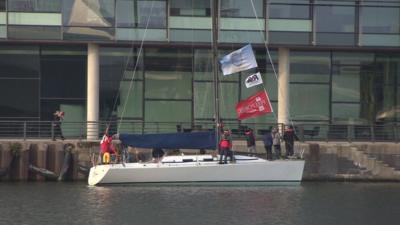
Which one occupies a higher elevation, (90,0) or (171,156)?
(90,0)

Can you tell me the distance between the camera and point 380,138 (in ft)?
127

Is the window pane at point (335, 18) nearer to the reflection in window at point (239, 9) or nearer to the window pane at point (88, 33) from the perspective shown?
the reflection in window at point (239, 9)

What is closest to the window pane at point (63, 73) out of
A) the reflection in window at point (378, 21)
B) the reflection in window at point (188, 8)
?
the reflection in window at point (188, 8)

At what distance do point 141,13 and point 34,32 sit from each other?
212 inches

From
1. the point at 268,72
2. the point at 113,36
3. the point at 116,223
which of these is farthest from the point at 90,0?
the point at 116,223

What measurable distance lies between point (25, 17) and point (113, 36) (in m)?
4.41

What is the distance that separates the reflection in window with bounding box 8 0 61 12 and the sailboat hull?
1003 centimetres

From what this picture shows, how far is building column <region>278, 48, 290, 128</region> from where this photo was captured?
129 feet

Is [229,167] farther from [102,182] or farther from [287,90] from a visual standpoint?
[287,90]

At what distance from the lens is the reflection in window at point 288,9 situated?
38.5 metres

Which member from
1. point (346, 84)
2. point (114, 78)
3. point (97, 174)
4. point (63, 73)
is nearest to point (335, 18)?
point (346, 84)

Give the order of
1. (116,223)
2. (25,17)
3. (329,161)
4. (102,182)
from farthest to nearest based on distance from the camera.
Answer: (25,17), (329,161), (102,182), (116,223)

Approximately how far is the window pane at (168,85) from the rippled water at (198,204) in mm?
9681

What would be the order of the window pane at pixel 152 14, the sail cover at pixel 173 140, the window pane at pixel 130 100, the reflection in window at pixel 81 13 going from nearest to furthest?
the sail cover at pixel 173 140, the reflection in window at pixel 81 13, the window pane at pixel 152 14, the window pane at pixel 130 100
